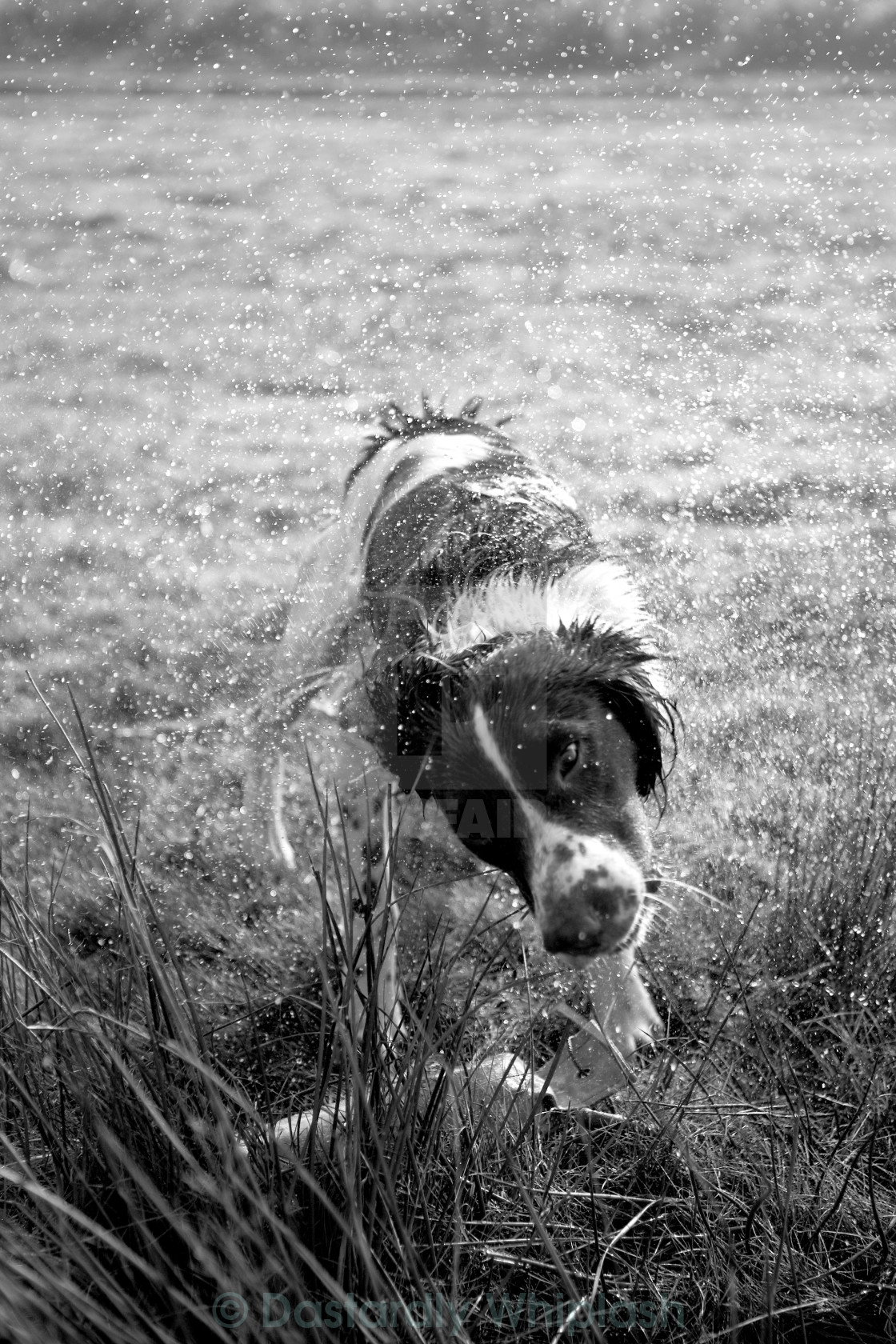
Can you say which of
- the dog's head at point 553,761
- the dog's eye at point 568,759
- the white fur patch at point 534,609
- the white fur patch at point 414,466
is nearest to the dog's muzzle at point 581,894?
the dog's head at point 553,761

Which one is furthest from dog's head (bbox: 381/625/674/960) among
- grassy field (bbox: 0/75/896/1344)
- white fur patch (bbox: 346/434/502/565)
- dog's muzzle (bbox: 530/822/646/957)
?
white fur patch (bbox: 346/434/502/565)

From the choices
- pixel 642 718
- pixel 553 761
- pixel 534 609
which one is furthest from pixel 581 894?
pixel 534 609

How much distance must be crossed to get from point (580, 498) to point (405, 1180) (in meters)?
3.71

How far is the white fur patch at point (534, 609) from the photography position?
2.52 metres

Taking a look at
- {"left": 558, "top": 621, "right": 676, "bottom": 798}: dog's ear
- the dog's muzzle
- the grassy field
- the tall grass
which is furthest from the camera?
{"left": 558, "top": 621, "right": 676, "bottom": 798}: dog's ear

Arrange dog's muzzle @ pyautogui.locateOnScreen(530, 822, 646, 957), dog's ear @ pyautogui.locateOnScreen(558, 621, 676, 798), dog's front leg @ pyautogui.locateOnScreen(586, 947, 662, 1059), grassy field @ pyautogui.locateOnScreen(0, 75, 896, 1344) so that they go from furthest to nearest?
1. dog's ear @ pyautogui.locateOnScreen(558, 621, 676, 798)
2. dog's front leg @ pyautogui.locateOnScreen(586, 947, 662, 1059)
3. dog's muzzle @ pyautogui.locateOnScreen(530, 822, 646, 957)
4. grassy field @ pyautogui.locateOnScreen(0, 75, 896, 1344)

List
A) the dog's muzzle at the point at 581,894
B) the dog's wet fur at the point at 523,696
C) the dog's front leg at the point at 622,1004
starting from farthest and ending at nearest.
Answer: the dog's front leg at the point at 622,1004 → the dog's wet fur at the point at 523,696 → the dog's muzzle at the point at 581,894

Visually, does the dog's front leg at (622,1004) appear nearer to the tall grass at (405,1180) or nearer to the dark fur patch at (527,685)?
the tall grass at (405,1180)

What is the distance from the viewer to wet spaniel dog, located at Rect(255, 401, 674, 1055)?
7.01 feet

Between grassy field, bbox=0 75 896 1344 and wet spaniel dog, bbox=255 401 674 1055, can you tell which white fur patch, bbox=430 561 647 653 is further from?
grassy field, bbox=0 75 896 1344

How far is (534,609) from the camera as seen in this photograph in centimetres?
257

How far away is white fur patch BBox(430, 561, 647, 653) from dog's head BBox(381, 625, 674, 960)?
5 centimetres

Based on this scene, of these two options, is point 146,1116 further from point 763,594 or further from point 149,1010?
point 763,594

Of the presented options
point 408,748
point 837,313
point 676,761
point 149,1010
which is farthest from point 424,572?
point 837,313
